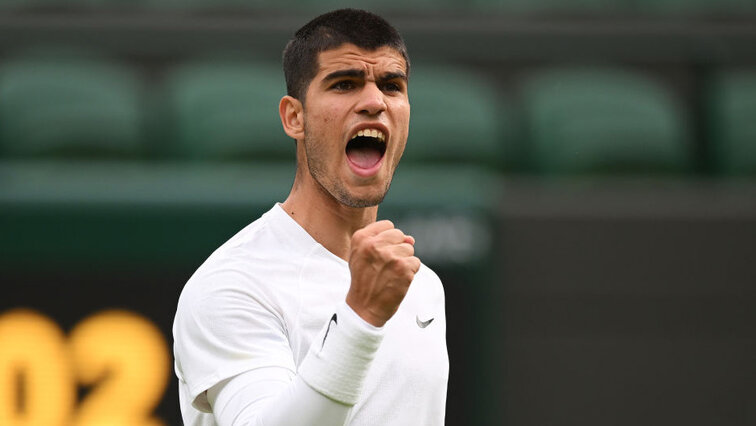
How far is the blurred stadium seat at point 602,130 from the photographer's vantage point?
15.0 ft

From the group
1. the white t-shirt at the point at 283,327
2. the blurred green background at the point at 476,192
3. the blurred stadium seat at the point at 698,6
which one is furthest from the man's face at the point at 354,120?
the blurred stadium seat at the point at 698,6

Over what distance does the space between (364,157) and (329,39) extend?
20cm

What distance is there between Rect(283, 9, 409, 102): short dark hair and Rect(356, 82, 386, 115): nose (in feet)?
0.27

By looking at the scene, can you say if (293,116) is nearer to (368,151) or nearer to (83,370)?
(368,151)

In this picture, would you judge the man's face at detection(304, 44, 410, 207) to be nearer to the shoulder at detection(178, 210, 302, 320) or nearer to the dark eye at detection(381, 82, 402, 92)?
the dark eye at detection(381, 82, 402, 92)

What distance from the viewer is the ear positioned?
1.98m

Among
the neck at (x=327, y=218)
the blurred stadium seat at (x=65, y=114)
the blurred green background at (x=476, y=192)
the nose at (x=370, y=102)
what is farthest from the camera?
the blurred stadium seat at (x=65, y=114)

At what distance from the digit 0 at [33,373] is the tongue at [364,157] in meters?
1.57

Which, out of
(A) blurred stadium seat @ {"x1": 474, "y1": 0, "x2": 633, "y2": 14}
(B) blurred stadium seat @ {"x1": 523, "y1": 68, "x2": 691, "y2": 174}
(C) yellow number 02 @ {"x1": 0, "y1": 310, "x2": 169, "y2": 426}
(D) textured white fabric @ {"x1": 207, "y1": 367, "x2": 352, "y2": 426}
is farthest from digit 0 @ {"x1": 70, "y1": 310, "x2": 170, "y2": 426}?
(A) blurred stadium seat @ {"x1": 474, "y1": 0, "x2": 633, "y2": 14}

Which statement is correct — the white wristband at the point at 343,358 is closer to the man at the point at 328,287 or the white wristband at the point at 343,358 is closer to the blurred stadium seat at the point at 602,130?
the man at the point at 328,287

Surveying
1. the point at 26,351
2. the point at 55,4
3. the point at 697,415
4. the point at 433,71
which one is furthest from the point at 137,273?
the point at 55,4

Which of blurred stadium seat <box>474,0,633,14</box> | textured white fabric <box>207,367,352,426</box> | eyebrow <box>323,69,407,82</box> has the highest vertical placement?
blurred stadium seat <box>474,0,633,14</box>

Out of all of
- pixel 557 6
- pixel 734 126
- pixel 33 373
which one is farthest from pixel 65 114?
pixel 734 126

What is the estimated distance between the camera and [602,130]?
4.66 meters
